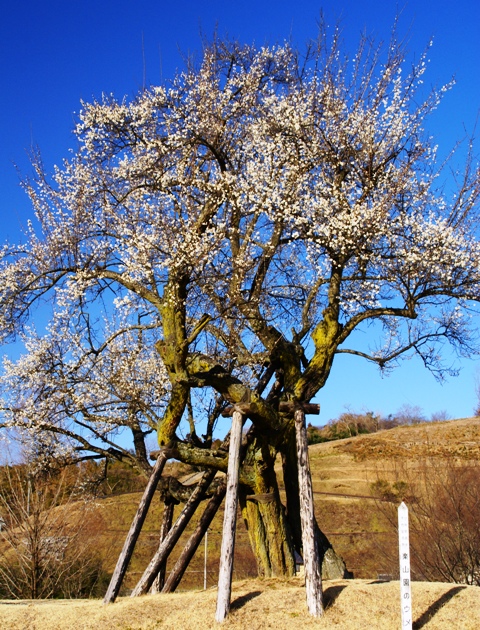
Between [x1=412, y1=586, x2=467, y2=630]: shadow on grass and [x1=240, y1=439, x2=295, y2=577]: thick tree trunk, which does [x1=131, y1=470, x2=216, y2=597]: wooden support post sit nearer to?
[x1=240, y1=439, x2=295, y2=577]: thick tree trunk

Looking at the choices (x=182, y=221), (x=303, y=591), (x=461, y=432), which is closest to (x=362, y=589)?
(x=303, y=591)

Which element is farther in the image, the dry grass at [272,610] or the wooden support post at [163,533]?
the wooden support post at [163,533]

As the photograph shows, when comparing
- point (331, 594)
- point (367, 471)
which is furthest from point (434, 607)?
point (367, 471)

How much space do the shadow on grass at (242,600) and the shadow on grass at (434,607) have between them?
7.87 feet

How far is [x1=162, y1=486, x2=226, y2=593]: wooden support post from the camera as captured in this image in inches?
471

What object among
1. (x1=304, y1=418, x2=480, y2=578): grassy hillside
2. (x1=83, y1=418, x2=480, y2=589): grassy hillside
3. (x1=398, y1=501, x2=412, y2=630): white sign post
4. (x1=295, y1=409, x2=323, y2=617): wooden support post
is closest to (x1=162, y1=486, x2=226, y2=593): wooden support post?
(x1=295, y1=409, x2=323, y2=617): wooden support post

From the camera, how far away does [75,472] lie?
2322 centimetres

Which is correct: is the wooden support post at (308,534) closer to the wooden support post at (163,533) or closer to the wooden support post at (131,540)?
the wooden support post at (131,540)

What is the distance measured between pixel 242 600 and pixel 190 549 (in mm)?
2501

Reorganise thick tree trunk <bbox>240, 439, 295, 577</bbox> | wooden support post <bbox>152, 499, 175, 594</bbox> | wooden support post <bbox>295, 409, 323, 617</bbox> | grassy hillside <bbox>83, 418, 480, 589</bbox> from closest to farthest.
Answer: wooden support post <bbox>295, 409, 323, 617</bbox>, thick tree trunk <bbox>240, 439, 295, 577</bbox>, wooden support post <bbox>152, 499, 175, 594</bbox>, grassy hillside <bbox>83, 418, 480, 589</bbox>

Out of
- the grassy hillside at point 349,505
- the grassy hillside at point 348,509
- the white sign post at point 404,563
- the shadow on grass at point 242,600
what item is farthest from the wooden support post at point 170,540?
the grassy hillside at point 349,505

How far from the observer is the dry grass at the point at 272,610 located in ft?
30.4

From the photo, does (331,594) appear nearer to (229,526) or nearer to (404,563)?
(229,526)

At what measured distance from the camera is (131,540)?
37.9 ft
